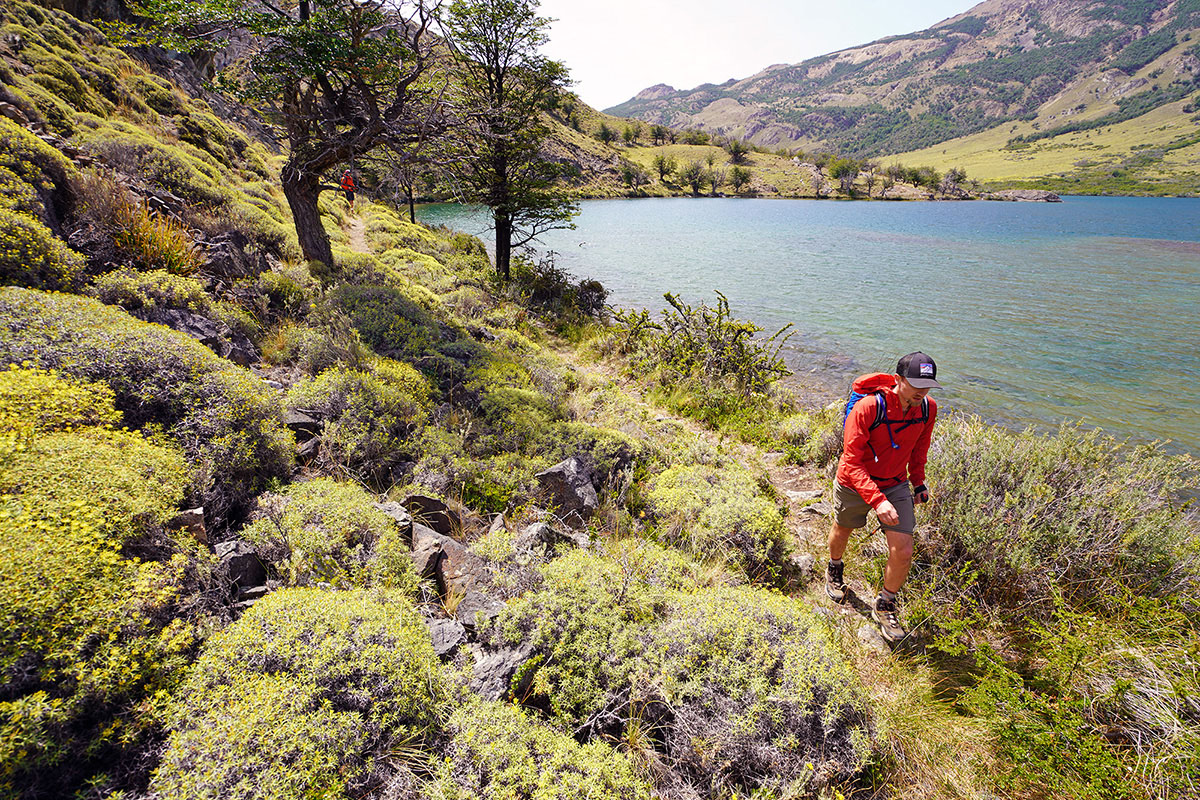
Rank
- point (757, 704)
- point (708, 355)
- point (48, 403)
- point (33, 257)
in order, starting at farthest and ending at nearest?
point (708, 355)
point (33, 257)
point (48, 403)
point (757, 704)

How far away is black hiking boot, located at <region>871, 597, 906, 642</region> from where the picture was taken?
4.63 m

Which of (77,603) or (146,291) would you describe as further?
(146,291)

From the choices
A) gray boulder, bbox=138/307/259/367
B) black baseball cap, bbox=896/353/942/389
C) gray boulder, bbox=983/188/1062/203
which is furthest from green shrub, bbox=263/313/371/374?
gray boulder, bbox=983/188/1062/203

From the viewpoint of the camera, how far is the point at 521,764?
8.14 feet

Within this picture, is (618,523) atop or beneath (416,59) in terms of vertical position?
beneath

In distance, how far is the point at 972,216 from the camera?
196 feet

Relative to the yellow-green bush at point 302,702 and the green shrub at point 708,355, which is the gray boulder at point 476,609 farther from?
the green shrub at point 708,355

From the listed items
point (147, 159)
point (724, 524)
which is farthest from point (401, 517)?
point (147, 159)

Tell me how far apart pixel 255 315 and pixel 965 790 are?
10.8m

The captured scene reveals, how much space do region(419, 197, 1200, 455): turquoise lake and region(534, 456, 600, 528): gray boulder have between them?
8780 millimetres

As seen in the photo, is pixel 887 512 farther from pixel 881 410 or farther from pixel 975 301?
pixel 975 301

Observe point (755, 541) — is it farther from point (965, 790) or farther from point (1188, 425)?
point (1188, 425)

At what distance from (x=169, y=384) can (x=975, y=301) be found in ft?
85.0

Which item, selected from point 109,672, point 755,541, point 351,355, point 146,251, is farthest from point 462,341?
point 109,672
